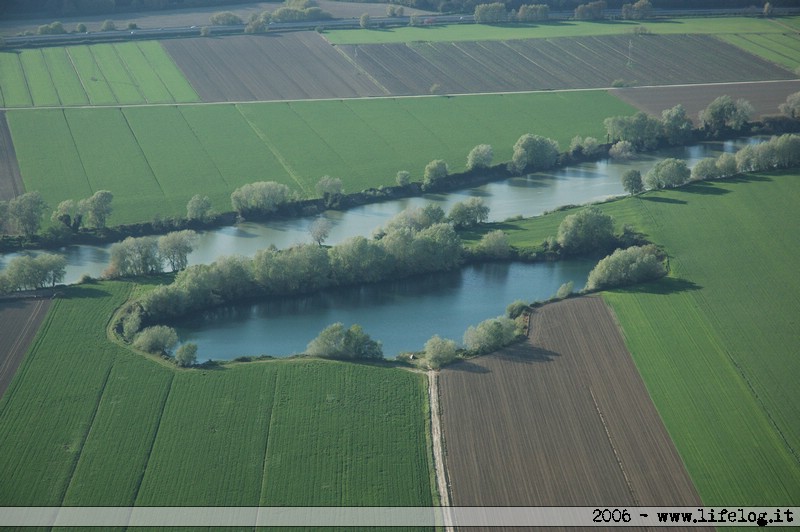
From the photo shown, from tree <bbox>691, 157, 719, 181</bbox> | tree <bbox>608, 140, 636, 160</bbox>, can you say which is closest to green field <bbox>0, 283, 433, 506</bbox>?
tree <bbox>691, 157, 719, 181</bbox>

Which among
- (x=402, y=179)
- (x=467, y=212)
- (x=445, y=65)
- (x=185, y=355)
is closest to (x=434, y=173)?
(x=402, y=179)

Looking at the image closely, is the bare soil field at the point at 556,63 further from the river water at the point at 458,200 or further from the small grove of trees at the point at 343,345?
the small grove of trees at the point at 343,345

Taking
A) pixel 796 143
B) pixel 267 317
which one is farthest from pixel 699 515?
pixel 796 143

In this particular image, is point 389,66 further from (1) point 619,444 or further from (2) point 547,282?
(1) point 619,444

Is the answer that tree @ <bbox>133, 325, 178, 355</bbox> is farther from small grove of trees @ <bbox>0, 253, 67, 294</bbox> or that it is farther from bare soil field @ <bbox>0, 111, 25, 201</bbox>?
bare soil field @ <bbox>0, 111, 25, 201</bbox>

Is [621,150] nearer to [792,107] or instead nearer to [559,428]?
[792,107]
